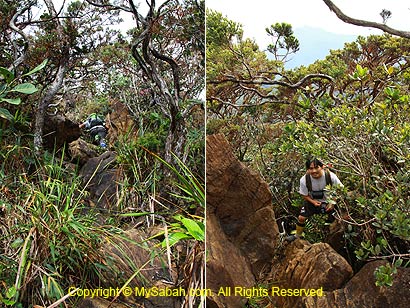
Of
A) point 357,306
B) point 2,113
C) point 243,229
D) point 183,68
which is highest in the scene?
point 183,68

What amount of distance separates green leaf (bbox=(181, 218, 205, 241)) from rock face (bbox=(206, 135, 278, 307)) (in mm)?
154

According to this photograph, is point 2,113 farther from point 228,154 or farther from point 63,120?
point 228,154

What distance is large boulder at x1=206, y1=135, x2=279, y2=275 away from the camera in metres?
2.09

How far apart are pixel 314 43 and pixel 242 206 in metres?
0.93

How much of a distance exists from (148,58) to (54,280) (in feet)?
3.39

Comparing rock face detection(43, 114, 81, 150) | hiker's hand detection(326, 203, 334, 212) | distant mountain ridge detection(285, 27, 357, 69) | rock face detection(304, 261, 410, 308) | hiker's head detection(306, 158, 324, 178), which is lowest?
rock face detection(304, 261, 410, 308)

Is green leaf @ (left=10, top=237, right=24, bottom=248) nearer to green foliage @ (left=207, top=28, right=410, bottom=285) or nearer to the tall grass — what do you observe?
the tall grass

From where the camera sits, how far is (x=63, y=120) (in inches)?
78.5

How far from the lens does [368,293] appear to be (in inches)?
69.7

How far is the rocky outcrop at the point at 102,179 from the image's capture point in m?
1.89

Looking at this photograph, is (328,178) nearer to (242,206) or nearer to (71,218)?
(242,206)

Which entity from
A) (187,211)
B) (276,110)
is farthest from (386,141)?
(187,211)

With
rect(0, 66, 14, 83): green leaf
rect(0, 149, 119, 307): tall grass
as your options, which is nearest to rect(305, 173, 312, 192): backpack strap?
rect(0, 149, 119, 307): tall grass

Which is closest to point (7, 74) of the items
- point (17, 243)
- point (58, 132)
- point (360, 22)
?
point (58, 132)
